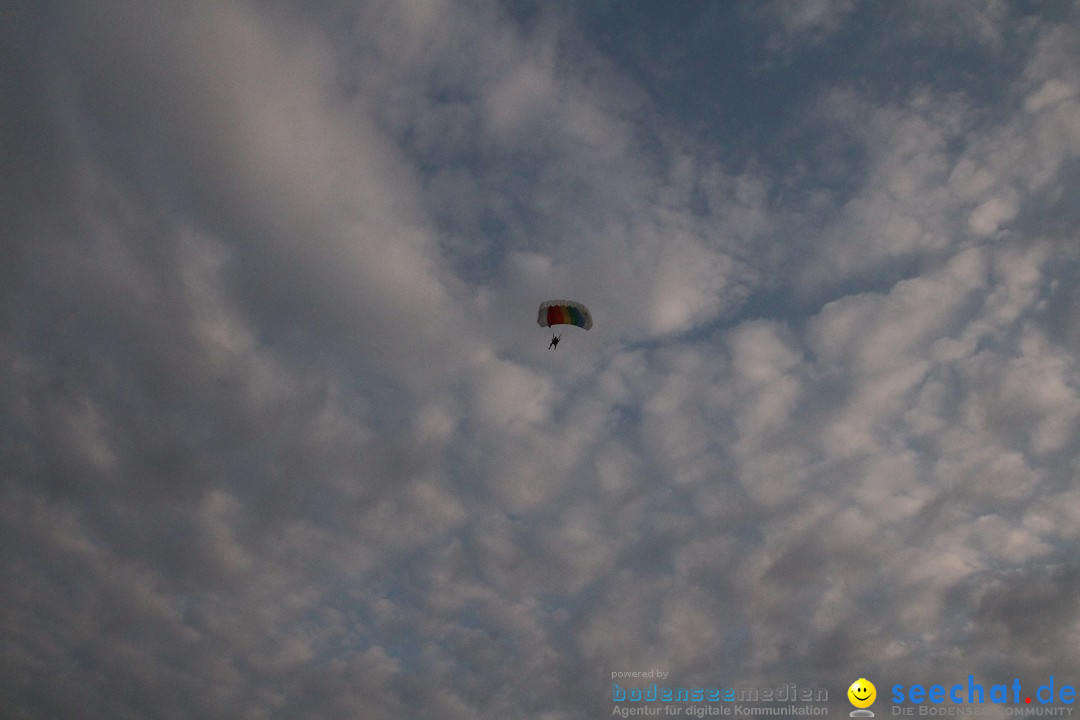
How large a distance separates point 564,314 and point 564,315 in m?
0.14

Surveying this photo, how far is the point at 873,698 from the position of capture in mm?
87625

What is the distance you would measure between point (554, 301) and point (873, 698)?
269ft

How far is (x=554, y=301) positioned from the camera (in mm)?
70938

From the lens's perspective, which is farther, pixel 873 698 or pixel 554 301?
pixel 873 698

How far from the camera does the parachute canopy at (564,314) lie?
6825cm

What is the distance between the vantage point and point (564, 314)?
68938mm

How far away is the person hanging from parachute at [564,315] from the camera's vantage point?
68250 millimetres

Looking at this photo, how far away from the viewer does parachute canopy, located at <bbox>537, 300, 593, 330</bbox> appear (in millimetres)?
68250

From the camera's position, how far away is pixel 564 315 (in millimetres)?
68875

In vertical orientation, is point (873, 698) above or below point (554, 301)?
below

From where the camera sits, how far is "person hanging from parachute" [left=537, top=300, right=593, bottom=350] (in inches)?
2687
